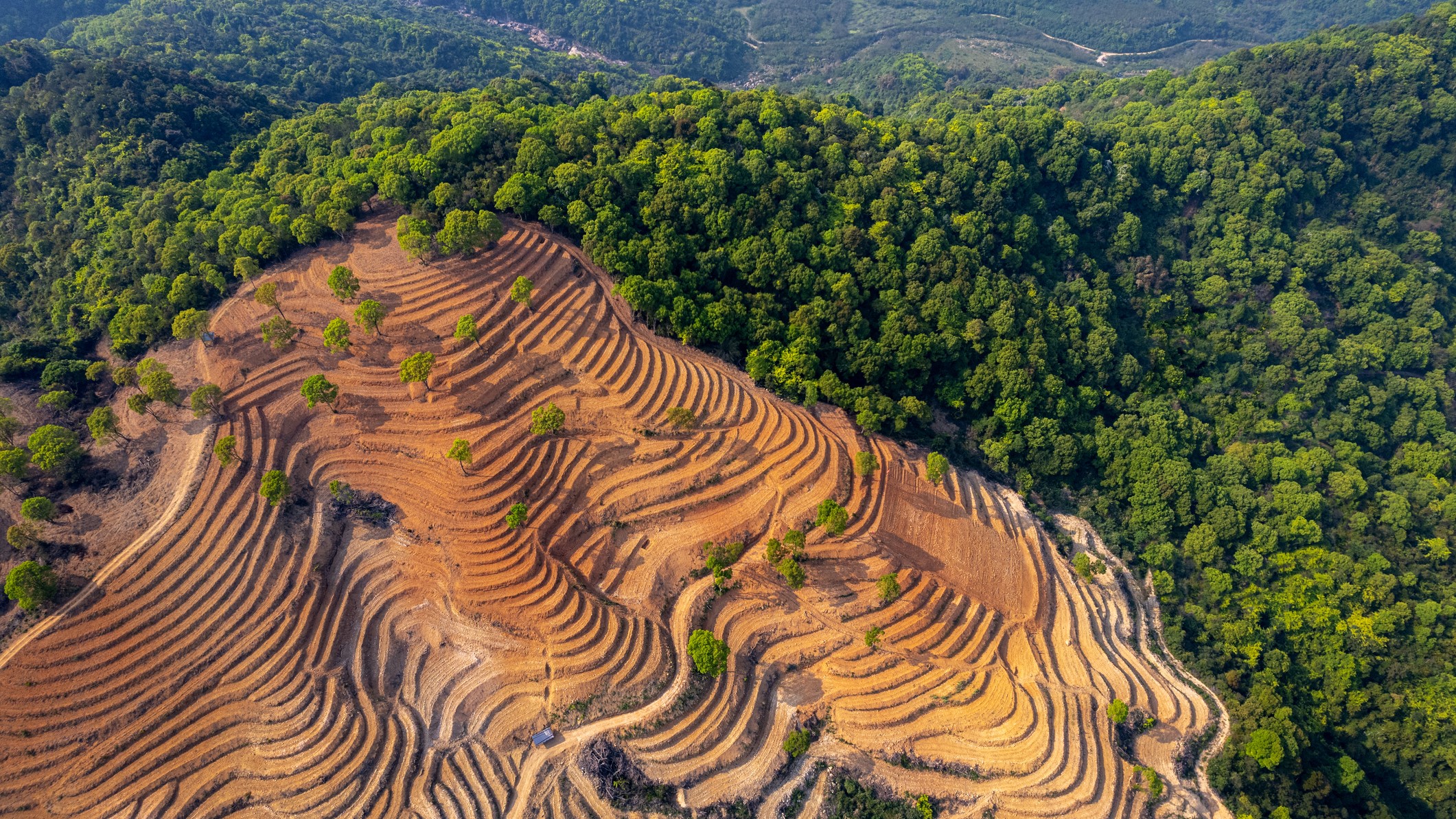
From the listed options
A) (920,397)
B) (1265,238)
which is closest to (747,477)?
(920,397)

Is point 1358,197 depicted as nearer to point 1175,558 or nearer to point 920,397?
point 1175,558

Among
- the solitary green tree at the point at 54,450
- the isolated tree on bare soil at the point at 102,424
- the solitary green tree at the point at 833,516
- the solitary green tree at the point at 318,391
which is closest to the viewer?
the solitary green tree at the point at 54,450

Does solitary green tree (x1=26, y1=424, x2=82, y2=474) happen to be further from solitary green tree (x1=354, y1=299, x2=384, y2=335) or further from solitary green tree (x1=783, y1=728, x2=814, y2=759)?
solitary green tree (x1=783, y1=728, x2=814, y2=759)

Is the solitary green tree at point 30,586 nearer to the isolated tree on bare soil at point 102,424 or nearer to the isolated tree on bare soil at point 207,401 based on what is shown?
the isolated tree on bare soil at point 102,424

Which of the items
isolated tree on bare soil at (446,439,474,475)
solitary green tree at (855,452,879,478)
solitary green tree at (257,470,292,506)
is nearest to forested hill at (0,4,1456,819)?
solitary green tree at (855,452,879,478)

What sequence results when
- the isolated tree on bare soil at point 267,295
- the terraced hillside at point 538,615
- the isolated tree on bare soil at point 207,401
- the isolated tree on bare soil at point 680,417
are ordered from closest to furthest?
the terraced hillside at point 538,615
the isolated tree on bare soil at point 207,401
the isolated tree on bare soil at point 680,417
the isolated tree on bare soil at point 267,295

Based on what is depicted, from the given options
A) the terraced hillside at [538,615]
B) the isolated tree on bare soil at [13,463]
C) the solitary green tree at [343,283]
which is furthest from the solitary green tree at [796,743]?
the isolated tree on bare soil at [13,463]
